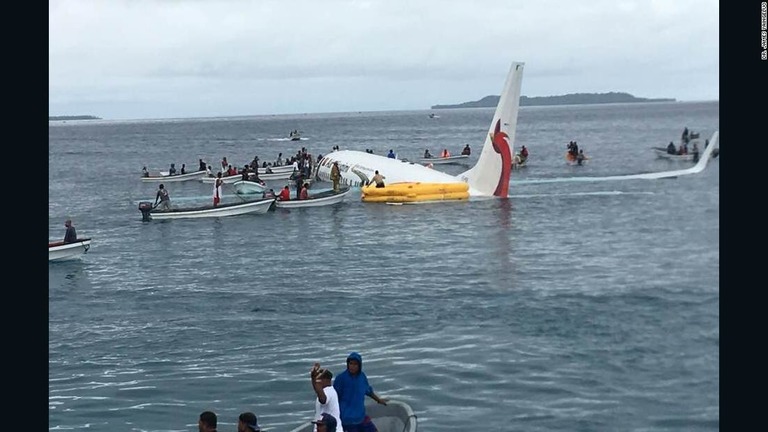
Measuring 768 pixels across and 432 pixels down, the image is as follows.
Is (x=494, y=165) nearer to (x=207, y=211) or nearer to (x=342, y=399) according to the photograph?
(x=207, y=211)

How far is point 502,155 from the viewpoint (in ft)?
183

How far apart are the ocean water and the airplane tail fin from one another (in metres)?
7.66

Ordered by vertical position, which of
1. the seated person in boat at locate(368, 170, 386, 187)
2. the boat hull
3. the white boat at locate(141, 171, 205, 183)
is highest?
the white boat at locate(141, 171, 205, 183)

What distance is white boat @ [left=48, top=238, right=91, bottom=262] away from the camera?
4009 centimetres

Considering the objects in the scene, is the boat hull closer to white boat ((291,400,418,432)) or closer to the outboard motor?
the outboard motor

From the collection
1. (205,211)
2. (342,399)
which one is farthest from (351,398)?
(205,211)

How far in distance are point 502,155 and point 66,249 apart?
91.6 feet

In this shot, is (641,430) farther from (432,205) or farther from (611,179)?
(611,179)

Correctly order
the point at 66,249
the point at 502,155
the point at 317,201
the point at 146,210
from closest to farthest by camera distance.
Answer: the point at 66,249 → the point at 146,210 → the point at 502,155 → the point at 317,201

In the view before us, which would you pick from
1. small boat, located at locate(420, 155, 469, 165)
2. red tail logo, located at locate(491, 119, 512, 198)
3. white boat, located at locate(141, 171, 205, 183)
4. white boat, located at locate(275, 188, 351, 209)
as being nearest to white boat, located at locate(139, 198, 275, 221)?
white boat, located at locate(275, 188, 351, 209)

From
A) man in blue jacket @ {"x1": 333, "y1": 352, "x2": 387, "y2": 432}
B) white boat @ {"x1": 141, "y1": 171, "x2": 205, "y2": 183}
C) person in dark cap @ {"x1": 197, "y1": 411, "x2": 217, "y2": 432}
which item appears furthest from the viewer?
white boat @ {"x1": 141, "y1": 171, "x2": 205, "y2": 183}

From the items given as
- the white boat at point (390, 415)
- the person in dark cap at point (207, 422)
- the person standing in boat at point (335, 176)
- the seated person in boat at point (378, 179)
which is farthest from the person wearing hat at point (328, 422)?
the person standing in boat at point (335, 176)

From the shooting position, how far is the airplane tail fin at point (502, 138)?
56844 millimetres
